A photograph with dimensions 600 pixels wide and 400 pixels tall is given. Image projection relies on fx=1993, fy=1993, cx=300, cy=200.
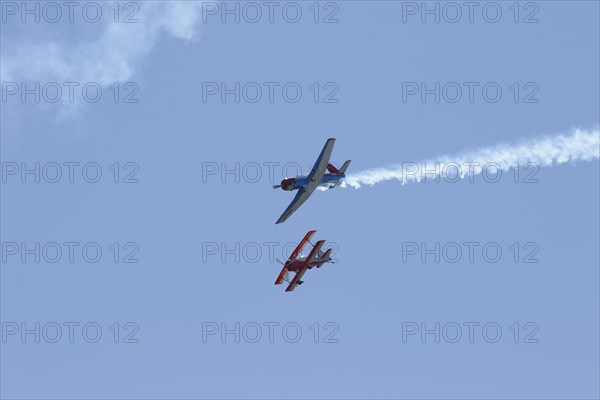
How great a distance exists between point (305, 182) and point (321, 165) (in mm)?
1984

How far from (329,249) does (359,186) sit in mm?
5937

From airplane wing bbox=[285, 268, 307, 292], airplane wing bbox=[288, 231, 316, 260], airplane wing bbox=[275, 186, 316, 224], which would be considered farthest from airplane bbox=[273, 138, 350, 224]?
airplane wing bbox=[285, 268, 307, 292]

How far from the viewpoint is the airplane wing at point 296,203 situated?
16900 cm

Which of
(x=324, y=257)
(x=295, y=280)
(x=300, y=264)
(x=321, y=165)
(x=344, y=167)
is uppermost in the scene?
(x=344, y=167)

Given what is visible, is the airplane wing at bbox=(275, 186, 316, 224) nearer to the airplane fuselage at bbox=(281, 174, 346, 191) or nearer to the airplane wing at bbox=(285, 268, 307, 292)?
the airplane fuselage at bbox=(281, 174, 346, 191)

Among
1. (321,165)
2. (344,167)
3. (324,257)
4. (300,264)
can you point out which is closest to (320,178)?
(321,165)

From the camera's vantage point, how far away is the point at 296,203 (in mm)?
170000

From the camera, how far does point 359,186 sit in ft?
545

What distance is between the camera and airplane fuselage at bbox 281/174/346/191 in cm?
16650

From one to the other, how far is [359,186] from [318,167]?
381cm

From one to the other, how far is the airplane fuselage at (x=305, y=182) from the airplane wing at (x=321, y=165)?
14.8 inches

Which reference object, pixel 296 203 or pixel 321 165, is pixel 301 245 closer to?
pixel 296 203

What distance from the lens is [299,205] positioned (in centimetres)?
17038

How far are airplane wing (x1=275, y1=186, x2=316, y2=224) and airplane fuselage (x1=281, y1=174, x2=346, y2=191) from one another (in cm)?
146
